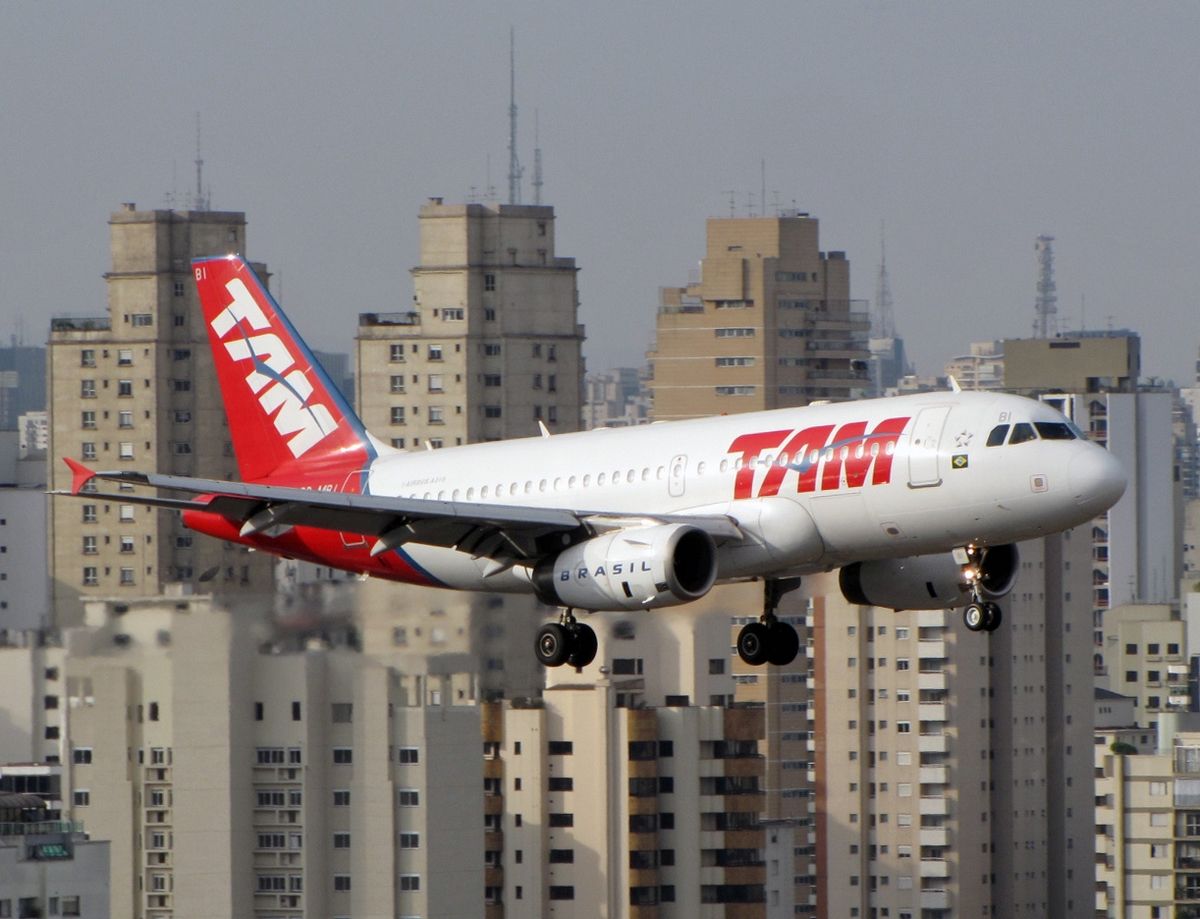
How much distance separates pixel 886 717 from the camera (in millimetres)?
166625

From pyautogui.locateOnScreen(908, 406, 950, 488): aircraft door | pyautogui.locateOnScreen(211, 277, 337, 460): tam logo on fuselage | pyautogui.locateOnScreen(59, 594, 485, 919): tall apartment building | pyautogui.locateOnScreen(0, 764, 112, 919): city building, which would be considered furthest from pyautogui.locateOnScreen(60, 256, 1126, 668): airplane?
pyautogui.locateOnScreen(59, 594, 485, 919): tall apartment building

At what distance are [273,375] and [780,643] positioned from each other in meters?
15.3

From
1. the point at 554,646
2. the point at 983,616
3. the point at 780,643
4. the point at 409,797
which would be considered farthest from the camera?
the point at 409,797

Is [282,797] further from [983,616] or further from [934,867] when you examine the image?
[934,867]

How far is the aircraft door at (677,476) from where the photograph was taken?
56.5 meters

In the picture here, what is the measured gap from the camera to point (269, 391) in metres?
67.3

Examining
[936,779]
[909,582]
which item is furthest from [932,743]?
[909,582]

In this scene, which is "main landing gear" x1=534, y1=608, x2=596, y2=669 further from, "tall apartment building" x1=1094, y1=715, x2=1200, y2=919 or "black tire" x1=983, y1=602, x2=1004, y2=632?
"tall apartment building" x1=1094, y1=715, x2=1200, y2=919

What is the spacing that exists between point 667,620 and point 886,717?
83.9m

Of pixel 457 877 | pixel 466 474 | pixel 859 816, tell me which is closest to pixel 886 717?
pixel 859 816

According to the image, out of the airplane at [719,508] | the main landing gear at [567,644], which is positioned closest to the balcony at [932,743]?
the airplane at [719,508]

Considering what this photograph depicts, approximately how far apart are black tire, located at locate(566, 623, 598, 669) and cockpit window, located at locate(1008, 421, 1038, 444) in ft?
31.7

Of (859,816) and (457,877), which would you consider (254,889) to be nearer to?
(457,877)

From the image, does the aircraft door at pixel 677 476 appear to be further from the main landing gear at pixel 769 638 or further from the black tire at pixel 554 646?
the black tire at pixel 554 646
